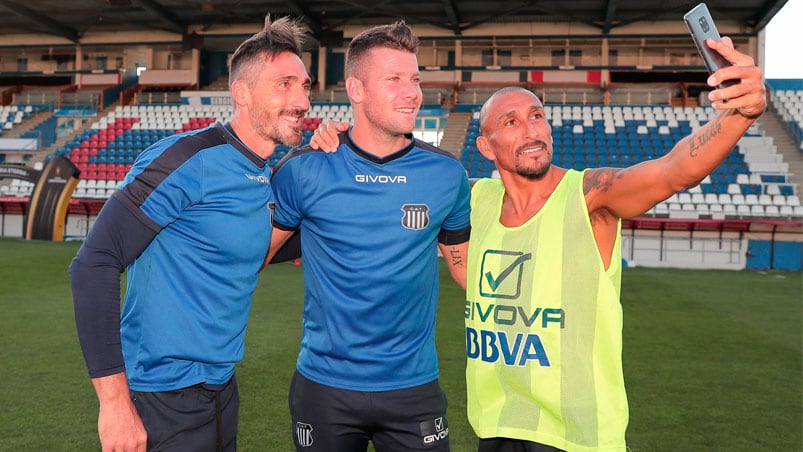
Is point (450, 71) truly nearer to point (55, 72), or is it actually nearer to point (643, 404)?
point (55, 72)

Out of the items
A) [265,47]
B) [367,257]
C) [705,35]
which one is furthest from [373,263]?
[705,35]

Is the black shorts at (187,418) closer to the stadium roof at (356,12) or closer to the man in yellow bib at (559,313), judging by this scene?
the man in yellow bib at (559,313)

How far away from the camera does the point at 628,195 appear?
7.72 feet

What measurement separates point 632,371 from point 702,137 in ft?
14.9

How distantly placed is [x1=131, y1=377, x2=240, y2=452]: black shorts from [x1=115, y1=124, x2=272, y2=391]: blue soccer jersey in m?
0.04

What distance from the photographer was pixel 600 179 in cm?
244

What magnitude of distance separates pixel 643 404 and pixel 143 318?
4.26 m

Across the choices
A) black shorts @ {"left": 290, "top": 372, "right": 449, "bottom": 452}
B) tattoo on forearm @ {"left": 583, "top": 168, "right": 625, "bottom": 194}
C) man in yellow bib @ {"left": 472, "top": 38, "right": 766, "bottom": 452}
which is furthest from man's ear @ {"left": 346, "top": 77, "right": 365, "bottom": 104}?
black shorts @ {"left": 290, "top": 372, "right": 449, "bottom": 452}

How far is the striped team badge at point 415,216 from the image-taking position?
2570 millimetres

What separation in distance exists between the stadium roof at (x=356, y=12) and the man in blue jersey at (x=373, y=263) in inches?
914

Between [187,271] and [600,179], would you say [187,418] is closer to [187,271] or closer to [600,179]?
[187,271]

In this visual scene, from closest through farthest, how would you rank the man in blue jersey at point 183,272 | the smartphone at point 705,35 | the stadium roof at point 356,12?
1. the smartphone at point 705,35
2. the man in blue jersey at point 183,272
3. the stadium roof at point 356,12

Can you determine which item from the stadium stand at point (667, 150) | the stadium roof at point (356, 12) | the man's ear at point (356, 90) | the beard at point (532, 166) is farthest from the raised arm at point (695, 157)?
the stadium roof at point (356, 12)

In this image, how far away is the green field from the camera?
4387mm
